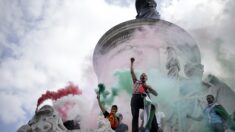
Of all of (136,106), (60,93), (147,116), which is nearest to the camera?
(147,116)

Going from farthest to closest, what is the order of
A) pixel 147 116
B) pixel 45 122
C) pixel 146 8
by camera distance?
pixel 146 8 → pixel 147 116 → pixel 45 122

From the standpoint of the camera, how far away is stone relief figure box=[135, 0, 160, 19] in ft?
89.6

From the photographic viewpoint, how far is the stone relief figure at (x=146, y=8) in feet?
89.6

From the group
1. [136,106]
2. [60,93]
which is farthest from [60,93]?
[136,106]

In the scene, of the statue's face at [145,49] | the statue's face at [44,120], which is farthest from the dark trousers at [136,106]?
the statue's face at [145,49]

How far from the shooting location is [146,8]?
2805 cm

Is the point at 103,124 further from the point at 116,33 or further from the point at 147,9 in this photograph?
the point at 147,9

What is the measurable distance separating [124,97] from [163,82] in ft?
5.12

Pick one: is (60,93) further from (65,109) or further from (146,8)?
(146,8)

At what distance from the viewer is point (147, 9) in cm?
2794

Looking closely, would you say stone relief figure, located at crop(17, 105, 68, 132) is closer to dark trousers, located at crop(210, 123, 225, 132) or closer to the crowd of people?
the crowd of people

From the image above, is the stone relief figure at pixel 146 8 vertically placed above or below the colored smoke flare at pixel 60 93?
above

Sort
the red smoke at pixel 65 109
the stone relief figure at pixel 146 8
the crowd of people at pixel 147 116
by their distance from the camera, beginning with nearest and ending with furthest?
the crowd of people at pixel 147 116, the red smoke at pixel 65 109, the stone relief figure at pixel 146 8

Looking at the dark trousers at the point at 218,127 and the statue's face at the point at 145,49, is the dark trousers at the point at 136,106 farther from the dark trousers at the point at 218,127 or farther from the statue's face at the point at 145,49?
the statue's face at the point at 145,49
